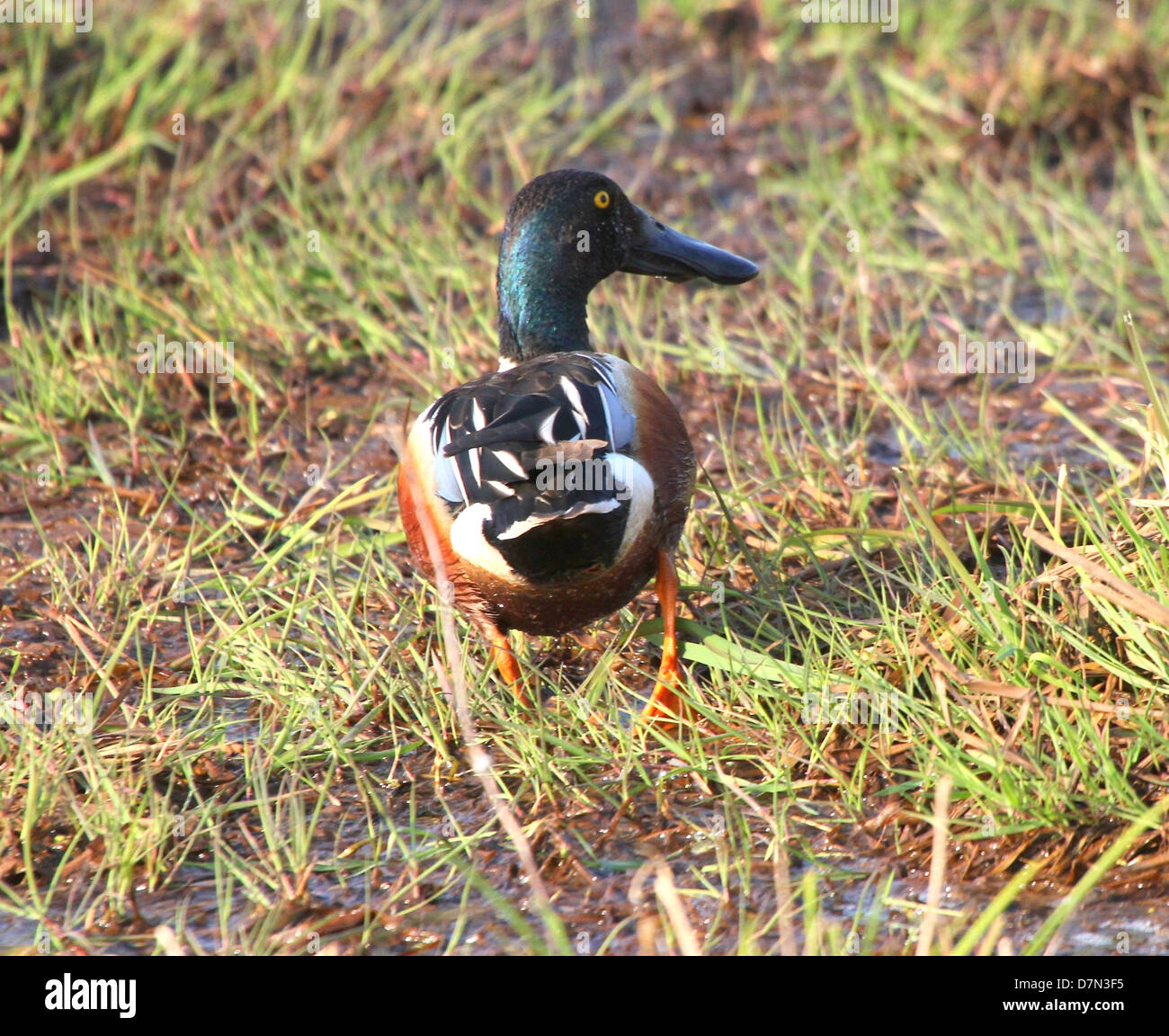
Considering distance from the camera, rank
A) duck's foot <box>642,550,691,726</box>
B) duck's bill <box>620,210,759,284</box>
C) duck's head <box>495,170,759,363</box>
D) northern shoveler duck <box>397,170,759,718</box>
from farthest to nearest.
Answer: duck's bill <box>620,210,759,284</box>
duck's head <box>495,170,759,363</box>
duck's foot <box>642,550,691,726</box>
northern shoveler duck <box>397,170,759,718</box>

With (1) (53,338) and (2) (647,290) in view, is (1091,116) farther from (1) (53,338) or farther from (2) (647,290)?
(1) (53,338)

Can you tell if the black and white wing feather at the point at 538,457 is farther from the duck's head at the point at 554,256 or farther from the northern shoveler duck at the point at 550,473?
the duck's head at the point at 554,256

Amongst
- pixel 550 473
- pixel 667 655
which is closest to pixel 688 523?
pixel 667 655

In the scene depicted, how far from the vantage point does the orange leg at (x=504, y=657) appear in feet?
10.9

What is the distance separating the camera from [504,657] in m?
3.37

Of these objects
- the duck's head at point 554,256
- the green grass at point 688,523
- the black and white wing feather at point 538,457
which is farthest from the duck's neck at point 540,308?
the black and white wing feather at point 538,457

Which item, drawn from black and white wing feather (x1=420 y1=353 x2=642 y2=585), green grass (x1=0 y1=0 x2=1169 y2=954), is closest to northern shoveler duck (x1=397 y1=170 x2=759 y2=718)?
black and white wing feather (x1=420 y1=353 x2=642 y2=585)

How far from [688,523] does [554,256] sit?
790 millimetres

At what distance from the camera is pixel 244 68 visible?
248 inches

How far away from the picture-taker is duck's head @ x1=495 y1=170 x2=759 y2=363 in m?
3.83

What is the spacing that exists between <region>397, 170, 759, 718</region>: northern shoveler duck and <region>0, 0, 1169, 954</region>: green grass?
0.67ft

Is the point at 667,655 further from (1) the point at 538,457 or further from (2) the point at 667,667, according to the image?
(1) the point at 538,457

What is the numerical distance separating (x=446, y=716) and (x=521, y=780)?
254 mm

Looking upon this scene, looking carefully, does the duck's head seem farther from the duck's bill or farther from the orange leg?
the orange leg
